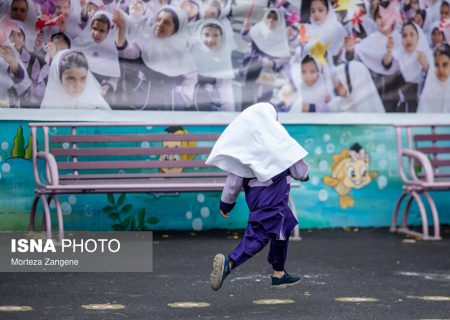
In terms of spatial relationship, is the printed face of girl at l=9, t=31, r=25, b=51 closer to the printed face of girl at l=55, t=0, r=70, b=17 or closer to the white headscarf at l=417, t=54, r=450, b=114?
the printed face of girl at l=55, t=0, r=70, b=17

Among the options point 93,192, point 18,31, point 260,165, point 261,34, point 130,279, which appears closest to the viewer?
point 260,165

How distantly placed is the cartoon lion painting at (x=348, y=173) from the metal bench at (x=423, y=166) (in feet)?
1.46

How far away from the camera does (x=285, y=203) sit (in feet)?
22.8

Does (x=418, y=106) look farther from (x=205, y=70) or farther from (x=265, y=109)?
(x=265, y=109)

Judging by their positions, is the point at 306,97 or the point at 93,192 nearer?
the point at 93,192

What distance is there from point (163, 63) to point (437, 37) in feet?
10.5

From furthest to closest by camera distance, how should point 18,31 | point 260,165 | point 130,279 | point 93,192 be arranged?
point 18,31 < point 93,192 < point 130,279 < point 260,165

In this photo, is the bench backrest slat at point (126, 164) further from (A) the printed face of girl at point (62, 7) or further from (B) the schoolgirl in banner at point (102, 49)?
(A) the printed face of girl at point (62, 7)

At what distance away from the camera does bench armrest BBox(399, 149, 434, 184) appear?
1024 centimetres

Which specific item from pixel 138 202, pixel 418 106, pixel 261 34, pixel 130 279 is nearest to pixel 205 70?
pixel 261 34

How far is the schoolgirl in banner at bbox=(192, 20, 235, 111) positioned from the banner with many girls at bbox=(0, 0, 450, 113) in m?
0.01

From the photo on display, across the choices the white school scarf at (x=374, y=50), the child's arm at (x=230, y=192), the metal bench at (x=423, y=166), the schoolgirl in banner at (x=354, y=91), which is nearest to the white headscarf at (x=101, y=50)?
the schoolgirl in banner at (x=354, y=91)

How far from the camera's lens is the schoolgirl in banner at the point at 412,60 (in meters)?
11.4

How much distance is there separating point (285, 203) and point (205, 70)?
405 centimetres
